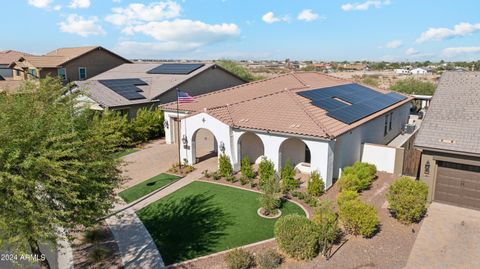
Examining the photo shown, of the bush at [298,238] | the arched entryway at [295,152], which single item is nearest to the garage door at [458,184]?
the arched entryway at [295,152]

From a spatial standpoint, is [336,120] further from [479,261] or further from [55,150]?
[55,150]

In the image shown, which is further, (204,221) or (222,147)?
(222,147)

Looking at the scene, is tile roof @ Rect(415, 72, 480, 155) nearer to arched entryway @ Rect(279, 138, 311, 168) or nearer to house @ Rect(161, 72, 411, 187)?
house @ Rect(161, 72, 411, 187)

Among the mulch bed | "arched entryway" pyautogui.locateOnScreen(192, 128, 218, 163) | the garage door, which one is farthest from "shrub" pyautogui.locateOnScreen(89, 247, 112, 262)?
the garage door

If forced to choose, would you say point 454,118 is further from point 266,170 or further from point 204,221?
point 204,221

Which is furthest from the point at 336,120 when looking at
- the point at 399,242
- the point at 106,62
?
the point at 106,62

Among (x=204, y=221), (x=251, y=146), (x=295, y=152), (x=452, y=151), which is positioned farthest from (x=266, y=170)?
(x=452, y=151)
